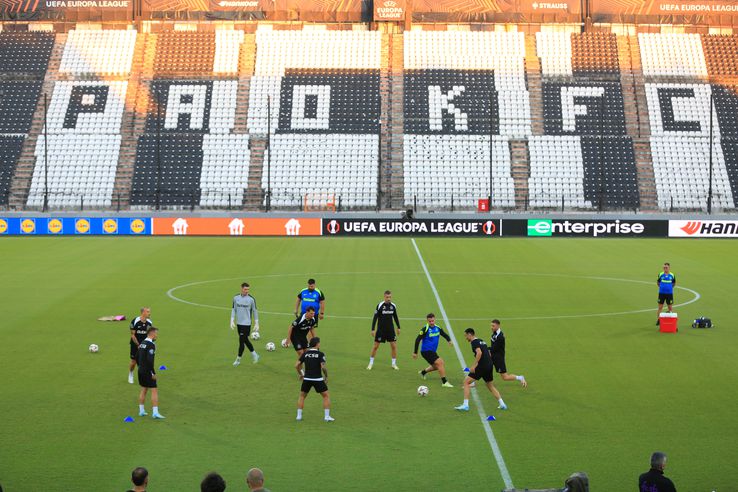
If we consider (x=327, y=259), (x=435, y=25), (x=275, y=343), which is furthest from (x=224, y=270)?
(x=435, y=25)

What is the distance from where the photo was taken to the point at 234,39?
3364 inches

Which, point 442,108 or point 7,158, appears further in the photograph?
point 442,108

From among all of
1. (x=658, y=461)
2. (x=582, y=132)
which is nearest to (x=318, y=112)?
(x=582, y=132)

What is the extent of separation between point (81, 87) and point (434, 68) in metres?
30.2

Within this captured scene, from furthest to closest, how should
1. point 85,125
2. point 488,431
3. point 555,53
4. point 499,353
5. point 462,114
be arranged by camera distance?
1. point 555,53
2. point 462,114
3. point 85,125
4. point 499,353
5. point 488,431

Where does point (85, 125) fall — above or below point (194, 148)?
above

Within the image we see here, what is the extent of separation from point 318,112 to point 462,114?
11904 millimetres

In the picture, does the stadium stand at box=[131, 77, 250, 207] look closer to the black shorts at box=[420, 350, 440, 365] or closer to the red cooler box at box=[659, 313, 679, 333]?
the red cooler box at box=[659, 313, 679, 333]

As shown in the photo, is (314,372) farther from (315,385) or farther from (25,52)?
(25,52)

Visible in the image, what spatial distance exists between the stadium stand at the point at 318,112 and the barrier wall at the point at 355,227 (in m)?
12.7

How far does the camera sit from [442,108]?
263 ft

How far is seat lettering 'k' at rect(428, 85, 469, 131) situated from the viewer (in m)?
78.9

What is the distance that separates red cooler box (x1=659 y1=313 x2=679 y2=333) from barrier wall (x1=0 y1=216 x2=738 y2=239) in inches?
1199

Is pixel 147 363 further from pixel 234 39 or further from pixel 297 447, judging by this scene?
pixel 234 39
